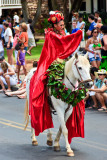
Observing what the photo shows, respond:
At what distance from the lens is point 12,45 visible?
68.5 feet

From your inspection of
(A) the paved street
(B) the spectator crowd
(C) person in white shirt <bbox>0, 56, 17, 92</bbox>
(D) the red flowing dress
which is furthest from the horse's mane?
(C) person in white shirt <bbox>0, 56, 17, 92</bbox>

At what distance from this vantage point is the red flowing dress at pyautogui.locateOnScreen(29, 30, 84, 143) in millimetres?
9523

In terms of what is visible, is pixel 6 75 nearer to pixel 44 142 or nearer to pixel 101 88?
pixel 101 88

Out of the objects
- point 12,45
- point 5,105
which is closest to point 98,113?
point 5,105

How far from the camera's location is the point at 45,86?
963 centimetres

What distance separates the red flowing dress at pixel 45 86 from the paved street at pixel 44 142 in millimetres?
420

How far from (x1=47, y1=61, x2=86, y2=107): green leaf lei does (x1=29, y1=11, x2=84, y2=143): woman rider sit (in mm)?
250

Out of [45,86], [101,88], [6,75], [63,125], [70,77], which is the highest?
[70,77]

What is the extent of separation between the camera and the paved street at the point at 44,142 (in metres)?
9.43

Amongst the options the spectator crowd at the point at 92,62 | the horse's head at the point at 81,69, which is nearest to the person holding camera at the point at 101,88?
the spectator crowd at the point at 92,62

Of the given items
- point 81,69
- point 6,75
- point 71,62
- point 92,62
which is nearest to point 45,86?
point 71,62

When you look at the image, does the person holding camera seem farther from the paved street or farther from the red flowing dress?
the red flowing dress

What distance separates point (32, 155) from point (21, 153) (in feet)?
0.87

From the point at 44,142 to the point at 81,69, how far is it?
7.34ft
